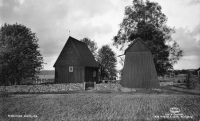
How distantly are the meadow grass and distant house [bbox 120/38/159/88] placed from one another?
10.2 meters

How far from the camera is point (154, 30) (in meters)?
35.1

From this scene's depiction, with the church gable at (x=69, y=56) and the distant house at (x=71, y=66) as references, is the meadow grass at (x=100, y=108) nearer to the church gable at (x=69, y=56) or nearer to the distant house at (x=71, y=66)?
the distant house at (x=71, y=66)

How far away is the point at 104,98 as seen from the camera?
54.9 ft

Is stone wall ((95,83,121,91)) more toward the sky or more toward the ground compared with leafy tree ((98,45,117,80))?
more toward the ground

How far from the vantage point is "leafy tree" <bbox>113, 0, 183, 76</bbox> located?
116ft

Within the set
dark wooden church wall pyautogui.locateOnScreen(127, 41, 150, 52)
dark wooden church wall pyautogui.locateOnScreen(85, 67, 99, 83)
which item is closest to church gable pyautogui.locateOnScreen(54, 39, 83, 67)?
dark wooden church wall pyautogui.locateOnScreen(85, 67, 99, 83)

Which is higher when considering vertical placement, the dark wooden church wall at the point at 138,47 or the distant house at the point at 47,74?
the dark wooden church wall at the point at 138,47

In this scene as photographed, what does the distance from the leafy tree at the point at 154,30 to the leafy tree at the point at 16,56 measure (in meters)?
21.1

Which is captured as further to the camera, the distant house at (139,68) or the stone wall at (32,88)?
the stone wall at (32,88)

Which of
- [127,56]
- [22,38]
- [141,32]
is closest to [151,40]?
[141,32]

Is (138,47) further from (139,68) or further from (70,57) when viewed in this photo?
(70,57)

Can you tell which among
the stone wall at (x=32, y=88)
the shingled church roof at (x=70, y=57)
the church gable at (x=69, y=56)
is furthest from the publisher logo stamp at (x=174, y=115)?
the church gable at (x=69, y=56)

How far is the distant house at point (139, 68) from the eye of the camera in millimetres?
26375

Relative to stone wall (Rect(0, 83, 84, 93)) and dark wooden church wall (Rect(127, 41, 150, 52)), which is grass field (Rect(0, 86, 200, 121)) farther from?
dark wooden church wall (Rect(127, 41, 150, 52))
